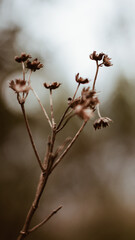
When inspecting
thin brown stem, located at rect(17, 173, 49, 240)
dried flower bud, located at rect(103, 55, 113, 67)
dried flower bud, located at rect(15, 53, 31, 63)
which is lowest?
thin brown stem, located at rect(17, 173, 49, 240)

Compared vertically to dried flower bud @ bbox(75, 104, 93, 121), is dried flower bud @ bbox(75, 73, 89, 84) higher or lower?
higher

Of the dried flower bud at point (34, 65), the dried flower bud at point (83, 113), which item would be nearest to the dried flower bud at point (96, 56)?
the dried flower bud at point (34, 65)

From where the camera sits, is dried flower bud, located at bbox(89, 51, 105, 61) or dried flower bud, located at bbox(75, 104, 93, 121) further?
dried flower bud, located at bbox(89, 51, 105, 61)

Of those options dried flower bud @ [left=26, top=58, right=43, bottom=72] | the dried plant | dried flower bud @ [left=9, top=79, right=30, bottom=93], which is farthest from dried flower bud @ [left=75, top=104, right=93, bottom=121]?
dried flower bud @ [left=26, top=58, right=43, bottom=72]

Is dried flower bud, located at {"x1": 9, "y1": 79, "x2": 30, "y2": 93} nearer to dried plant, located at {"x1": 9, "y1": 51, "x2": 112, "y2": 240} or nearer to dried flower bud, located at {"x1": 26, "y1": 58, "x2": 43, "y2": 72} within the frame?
→ dried plant, located at {"x1": 9, "y1": 51, "x2": 112, "y2": 240}

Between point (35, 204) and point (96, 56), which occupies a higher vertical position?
point (96, 56)

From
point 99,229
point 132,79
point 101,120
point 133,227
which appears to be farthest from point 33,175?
point 132,79

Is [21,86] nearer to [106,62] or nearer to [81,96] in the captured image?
[81,96]

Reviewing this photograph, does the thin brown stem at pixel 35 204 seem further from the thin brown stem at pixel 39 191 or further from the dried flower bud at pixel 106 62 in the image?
the dried flower bud at pixel 106 62

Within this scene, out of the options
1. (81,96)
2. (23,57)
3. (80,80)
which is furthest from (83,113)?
(23,57)

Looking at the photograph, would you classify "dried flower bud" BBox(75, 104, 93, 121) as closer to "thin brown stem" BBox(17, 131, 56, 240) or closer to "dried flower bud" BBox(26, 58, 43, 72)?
"thin brown stem" BBox(17, 131, 56, 240)

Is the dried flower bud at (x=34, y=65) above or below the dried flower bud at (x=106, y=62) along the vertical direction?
above
